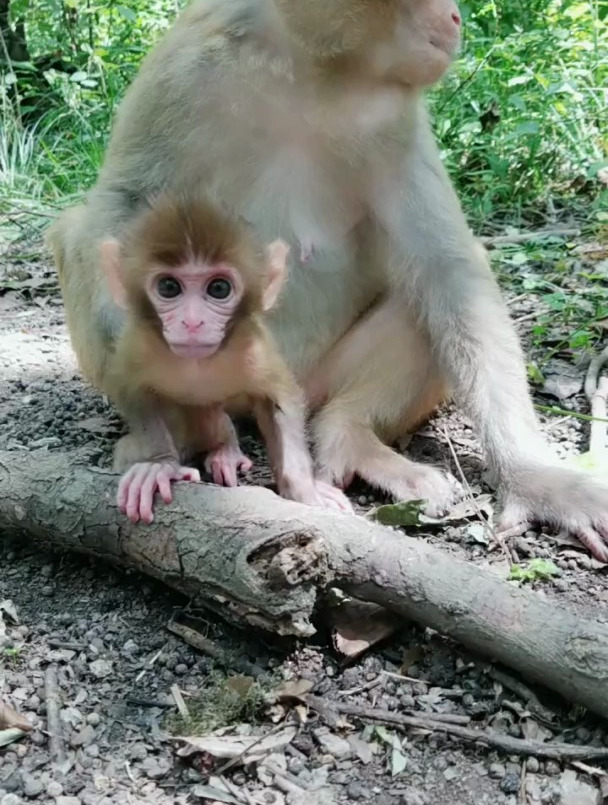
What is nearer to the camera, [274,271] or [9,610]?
[9,610]

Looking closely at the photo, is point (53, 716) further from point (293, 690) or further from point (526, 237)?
point (526, 237)

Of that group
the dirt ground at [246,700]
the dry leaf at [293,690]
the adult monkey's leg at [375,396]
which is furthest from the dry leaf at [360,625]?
the adult monkey's leg at [375,396]

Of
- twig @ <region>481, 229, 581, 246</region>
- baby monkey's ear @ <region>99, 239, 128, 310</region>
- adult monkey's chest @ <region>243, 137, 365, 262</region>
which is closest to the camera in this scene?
baby monkey's ear @ <region>99, 239, 128, 310</region>

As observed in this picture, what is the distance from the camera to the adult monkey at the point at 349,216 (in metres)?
3.79

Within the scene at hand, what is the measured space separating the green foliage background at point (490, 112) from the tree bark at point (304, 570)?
494 centimetres

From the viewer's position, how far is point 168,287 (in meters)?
3.41

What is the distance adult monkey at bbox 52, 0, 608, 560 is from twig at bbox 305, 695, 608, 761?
1093 millimetres

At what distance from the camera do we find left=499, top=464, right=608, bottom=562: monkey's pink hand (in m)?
3.72

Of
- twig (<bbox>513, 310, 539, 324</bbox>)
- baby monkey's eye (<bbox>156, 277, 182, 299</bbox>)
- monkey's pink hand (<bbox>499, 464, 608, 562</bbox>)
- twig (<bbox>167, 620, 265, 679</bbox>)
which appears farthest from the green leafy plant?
twig (<bbox>513, 310, 539, 324</bbox>)

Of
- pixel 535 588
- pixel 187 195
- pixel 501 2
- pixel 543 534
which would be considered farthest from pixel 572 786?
pixel 501 2

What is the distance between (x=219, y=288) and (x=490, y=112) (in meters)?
5.88

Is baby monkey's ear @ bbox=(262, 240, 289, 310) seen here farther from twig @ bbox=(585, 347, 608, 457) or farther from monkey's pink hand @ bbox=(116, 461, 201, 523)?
twig @ bbox=(585, 347, 608, 457)

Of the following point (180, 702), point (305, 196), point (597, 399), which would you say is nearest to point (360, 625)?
point (180, 702)

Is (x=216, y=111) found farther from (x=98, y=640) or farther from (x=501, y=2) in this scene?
(x=501, y=2)
